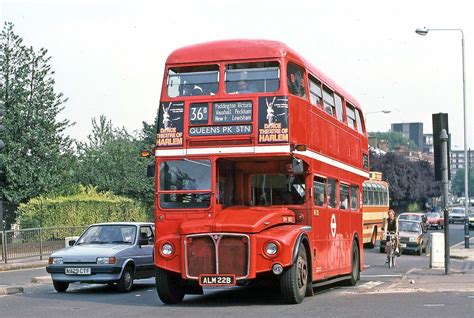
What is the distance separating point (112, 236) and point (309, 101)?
639 centimetres

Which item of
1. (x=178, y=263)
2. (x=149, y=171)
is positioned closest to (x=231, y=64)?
(x=149, y=171)

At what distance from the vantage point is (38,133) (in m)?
49.3

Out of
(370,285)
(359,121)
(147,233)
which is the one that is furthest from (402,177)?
(147,233)

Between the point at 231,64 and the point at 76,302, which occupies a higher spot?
the point at 231,64

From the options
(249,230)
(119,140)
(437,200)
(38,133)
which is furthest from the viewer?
(437,200)

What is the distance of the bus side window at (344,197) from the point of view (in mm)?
21527

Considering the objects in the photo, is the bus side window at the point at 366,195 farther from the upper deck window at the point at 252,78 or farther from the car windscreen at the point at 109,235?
the upper deck window at the point at 252,78

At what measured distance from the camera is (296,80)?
18.0 metres

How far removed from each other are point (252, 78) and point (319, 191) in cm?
282

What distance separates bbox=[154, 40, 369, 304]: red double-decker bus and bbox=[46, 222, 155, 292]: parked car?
10.6 ft

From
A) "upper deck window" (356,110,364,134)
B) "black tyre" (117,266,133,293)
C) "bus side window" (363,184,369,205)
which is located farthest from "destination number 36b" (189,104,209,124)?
"bus side window" (363,184,369,205)

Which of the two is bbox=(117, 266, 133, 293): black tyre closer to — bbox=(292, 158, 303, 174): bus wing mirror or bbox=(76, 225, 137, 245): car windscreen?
bbox=(76, 225, 137, 245): car windscreen

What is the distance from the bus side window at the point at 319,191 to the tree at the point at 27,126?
3156cm

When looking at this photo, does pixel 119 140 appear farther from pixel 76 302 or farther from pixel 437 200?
pixel 437 200
